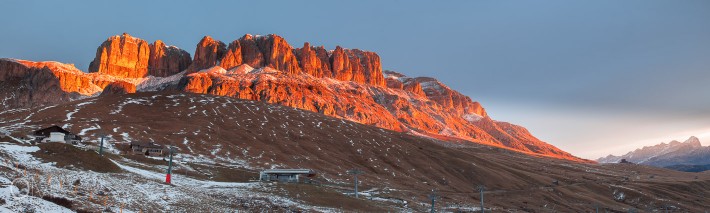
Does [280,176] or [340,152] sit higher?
[340,152]

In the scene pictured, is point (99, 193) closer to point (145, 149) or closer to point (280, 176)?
point (280, 176)

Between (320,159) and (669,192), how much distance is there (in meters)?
123

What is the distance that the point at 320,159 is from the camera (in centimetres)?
13412

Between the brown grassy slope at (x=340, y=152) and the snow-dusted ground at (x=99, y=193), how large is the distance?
50.0m

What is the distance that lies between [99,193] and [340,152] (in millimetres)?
108989

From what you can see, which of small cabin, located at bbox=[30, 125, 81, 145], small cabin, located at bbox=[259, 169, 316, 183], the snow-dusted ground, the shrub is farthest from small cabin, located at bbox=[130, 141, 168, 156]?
the shrub

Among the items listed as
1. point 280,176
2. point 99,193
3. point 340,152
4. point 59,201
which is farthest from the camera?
point 340,152

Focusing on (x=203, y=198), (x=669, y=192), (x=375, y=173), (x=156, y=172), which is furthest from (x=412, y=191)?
(x=669, y=192)

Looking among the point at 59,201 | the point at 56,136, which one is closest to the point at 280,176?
the point at 56,136

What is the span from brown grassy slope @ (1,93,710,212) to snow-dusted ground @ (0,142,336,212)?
50.0 meters

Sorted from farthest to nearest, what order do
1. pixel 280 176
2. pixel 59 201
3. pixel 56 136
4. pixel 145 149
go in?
pixel 145 149
pixel 280 176
pixel 56 136
pixel 59 201

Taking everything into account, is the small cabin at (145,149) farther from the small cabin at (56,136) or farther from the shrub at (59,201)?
the shrub at (59,201)

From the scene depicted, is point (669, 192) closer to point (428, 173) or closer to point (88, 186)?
point (428, 173)

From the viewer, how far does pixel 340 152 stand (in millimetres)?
149375
